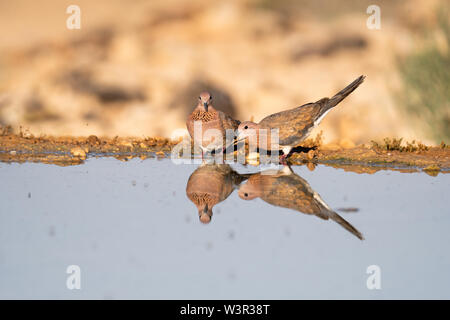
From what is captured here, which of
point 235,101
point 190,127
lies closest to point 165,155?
point 190,127

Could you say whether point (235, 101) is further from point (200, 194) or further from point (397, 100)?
point (200, 194)

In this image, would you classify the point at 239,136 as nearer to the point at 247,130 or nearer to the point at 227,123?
the point at 247,130

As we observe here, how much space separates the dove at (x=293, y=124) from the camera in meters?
8.54

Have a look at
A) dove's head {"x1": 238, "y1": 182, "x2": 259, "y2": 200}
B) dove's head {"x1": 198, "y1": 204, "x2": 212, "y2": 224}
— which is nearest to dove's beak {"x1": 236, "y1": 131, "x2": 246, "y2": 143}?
dove's head {"x1": 238, "y1": 182, "x2": 259, "y2": 200}

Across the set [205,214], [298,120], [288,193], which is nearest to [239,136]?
[298,120]

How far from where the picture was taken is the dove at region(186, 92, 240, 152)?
8508 mm

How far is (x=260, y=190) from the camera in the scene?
6.77m

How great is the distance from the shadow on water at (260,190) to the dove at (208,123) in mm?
628

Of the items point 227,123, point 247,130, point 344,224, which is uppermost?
point 227,123

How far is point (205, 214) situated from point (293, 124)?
9.89ft

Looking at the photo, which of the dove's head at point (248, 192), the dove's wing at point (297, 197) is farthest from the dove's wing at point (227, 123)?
the dove's head at point (248, 192)

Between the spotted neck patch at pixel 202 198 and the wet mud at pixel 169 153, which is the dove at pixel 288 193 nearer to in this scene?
the spotted neck patch at pixel 202 198

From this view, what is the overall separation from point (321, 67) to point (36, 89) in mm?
4615

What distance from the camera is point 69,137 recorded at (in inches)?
400
